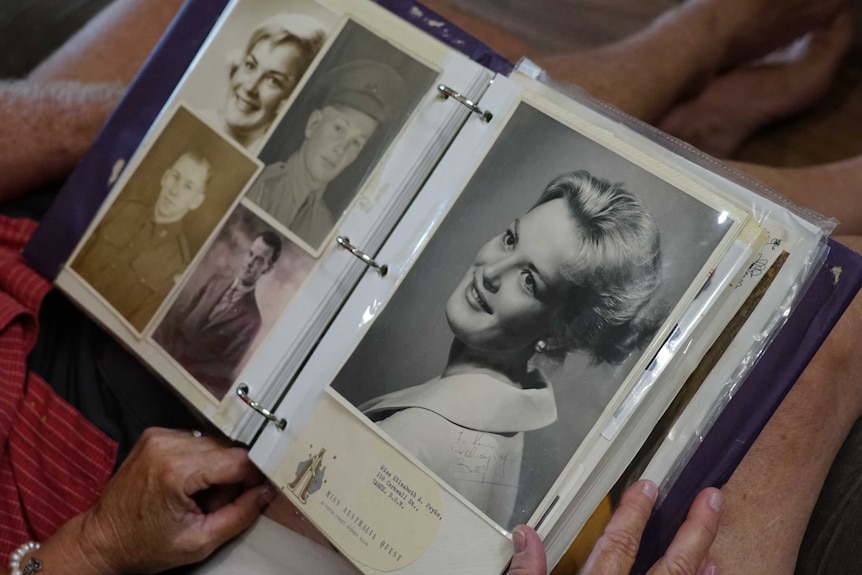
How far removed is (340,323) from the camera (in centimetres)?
57

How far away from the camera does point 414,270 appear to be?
55 centimetres

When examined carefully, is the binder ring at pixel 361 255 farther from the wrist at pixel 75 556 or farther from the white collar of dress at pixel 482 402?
the wrist at pixel 75 556

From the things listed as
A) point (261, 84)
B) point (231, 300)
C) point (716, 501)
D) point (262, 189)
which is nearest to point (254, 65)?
point (261, 84)

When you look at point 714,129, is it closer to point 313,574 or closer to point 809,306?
point 809,306

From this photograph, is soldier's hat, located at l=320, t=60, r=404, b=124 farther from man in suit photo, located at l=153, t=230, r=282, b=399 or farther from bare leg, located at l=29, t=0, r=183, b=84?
bare leg, located at l=29, t=0, r=183, b=84

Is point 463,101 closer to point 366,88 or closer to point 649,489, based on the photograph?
point 366,88

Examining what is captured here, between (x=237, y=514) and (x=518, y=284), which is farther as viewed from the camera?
(x=237, y=514)

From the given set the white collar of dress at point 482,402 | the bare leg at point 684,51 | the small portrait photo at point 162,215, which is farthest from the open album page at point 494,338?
the bare leg at point 684,51

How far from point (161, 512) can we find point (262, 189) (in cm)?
30

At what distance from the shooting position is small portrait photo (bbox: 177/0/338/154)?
2.06 feet

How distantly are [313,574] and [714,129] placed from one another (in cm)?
75

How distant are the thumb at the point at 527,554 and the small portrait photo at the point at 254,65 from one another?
404 mm

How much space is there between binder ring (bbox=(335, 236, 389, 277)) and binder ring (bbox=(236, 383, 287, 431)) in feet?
0.49

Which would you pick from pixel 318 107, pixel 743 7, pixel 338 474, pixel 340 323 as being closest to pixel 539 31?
pixel 743 7
